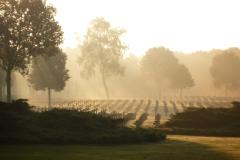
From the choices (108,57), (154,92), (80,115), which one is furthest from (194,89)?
(80,115)

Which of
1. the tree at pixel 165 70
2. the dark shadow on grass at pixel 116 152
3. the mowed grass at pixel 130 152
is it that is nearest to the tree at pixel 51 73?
the tree at pixel 165 70

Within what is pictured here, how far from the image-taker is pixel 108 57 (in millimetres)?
113500

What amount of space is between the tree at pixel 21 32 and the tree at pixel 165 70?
66.6 meters

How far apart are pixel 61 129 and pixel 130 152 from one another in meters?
7.09

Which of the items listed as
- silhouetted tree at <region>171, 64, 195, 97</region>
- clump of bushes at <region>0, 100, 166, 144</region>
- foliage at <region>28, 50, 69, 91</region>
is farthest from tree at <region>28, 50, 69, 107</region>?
clump of bushes at <region>0, 100, 166, 144</region>

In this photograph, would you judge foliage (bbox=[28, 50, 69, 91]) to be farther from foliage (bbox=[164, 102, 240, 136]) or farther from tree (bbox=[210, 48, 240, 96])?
tree (bbox=[210, 48, 240, 96])

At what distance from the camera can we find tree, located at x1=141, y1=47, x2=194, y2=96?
123312 mm

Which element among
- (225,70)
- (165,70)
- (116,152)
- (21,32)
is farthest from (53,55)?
(225,70)

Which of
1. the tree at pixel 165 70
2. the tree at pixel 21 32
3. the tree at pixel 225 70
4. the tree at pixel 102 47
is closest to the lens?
the tree at pixel 21 32

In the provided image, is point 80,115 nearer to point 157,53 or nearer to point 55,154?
point 55,154

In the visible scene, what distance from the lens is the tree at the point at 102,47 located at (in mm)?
111938

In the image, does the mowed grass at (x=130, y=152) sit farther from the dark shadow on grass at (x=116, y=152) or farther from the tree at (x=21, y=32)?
the tree at (x=21, y=32)

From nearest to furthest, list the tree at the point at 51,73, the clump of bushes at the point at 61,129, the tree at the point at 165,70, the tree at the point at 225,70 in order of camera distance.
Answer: the clump of bushes at the point at 61,129, the tree at the point at 51,73, the tree at the point at 165,70, the tree at the point at 225,70

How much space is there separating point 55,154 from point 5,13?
38647 millimetres
